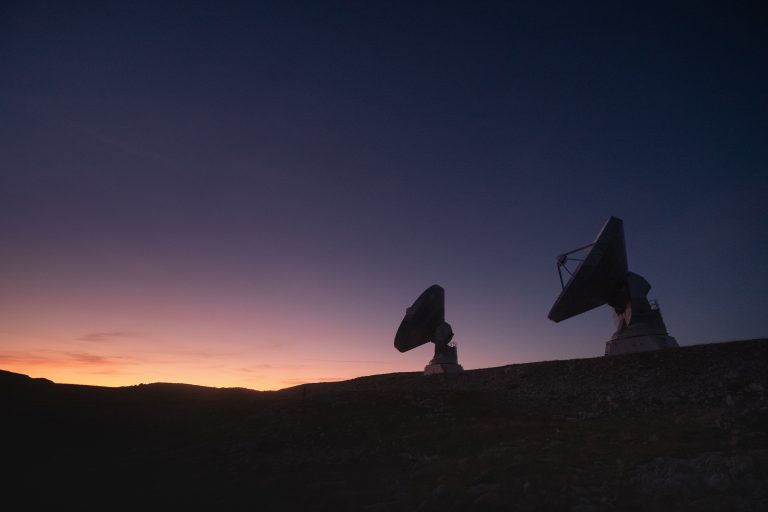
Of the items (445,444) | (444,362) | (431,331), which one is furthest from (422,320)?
(445,444)

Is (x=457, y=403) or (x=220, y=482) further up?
(x=457, y=403)

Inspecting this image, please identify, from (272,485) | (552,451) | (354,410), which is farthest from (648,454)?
(354,410)

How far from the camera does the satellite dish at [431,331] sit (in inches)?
1585

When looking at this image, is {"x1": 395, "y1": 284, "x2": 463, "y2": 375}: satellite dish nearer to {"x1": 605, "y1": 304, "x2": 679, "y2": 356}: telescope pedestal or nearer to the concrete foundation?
the concrete foundation

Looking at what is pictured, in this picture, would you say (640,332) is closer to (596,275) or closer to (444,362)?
(596,275)

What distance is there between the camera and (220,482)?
17906 mm

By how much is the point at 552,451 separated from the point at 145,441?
22.9 meters

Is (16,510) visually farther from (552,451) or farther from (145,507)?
(552,451)

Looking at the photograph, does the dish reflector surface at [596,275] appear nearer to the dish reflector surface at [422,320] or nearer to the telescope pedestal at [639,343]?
the telescope pedestal at [639,343]

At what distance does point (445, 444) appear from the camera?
19719mm

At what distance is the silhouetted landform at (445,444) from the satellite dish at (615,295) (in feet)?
7.31

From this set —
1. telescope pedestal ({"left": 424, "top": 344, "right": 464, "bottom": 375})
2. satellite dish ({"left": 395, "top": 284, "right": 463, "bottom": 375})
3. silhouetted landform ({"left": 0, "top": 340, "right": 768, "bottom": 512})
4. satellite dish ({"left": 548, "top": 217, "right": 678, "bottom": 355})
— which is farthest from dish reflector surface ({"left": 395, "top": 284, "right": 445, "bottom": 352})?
satellite dish ({"left": 548, "top": 217, "right": 678, "bottom": 355})

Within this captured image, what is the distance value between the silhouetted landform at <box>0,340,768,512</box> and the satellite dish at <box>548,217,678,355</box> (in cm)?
223

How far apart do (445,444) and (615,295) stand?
64.4 feet
